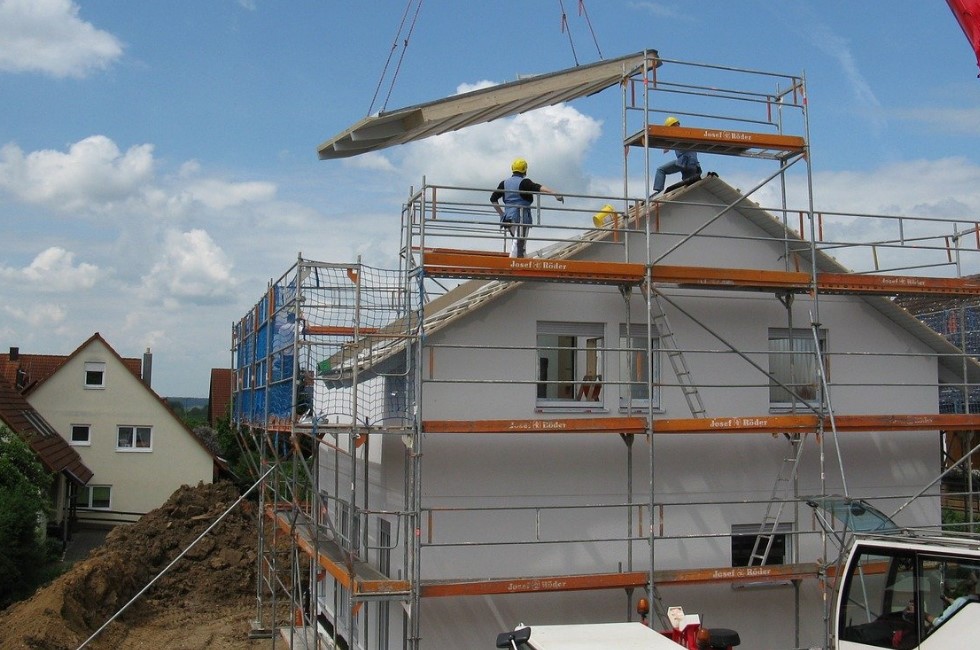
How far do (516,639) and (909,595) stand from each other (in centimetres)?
389

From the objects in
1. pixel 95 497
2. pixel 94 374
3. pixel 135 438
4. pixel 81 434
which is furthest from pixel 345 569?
pixel 94 374

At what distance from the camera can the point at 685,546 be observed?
44.6 feet

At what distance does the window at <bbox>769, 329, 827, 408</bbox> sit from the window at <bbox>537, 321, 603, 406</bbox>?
268 cm

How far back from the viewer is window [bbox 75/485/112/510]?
120ft

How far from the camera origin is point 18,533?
22094mm

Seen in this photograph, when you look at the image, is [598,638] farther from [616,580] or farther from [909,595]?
[616,580]

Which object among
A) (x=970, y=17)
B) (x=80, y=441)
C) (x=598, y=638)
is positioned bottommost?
(x=598, y=638)

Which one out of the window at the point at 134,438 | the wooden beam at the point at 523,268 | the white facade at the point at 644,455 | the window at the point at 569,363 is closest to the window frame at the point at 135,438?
the window at the point at 134,438

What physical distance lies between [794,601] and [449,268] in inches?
261

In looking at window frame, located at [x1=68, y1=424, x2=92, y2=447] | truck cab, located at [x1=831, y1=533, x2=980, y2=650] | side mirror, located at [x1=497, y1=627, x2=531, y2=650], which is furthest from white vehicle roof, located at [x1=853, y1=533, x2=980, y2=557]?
window frame, located at [x1=68, y1=424, x2=92, y2=447]

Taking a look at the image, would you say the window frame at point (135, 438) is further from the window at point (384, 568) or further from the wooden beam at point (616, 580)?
the wooden beam at point (616, 580)

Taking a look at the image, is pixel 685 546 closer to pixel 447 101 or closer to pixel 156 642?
pixel 447 101

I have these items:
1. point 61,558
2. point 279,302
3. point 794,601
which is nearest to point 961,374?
point 794,601

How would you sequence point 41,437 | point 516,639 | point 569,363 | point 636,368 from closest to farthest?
1. point 516,639
2. point 569,363
3. point 636,368
4. point 41,437
